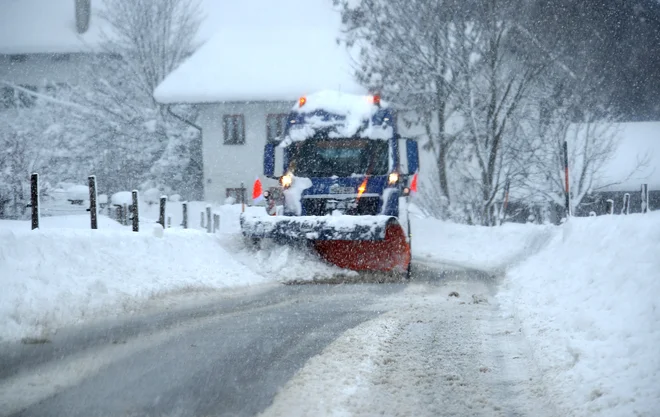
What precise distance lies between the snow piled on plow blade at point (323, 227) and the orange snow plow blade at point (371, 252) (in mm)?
436

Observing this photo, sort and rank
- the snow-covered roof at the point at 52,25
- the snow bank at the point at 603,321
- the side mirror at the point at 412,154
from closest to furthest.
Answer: the snow bank at the point at 603,321 → the side mirror at the point at 412,154 → the snow-covered roof at the point at 52,25

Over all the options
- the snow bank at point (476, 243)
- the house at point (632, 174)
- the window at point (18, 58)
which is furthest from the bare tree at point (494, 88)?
the window at point (18, 58)

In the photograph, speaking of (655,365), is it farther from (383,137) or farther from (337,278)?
(383,137)

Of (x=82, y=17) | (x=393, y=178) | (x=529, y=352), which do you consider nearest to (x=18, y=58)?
(x=82, y=17)

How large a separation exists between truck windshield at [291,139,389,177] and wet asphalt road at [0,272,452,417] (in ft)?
15.1

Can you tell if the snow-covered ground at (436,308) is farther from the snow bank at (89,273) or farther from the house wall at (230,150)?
the house wall at (230,150)

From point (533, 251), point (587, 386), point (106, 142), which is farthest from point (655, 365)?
point (106, 142)

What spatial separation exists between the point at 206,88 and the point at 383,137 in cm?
1857

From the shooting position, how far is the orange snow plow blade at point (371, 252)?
11.3 m

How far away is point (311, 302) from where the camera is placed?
8625mm

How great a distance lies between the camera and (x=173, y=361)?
541 cm

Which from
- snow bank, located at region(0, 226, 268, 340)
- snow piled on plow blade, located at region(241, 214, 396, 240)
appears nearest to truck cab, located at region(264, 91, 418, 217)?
snow piled on plow blade, located at region(241, 214, 396, 240)

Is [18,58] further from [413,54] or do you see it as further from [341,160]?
[341,160]

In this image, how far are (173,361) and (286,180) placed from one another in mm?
7346
